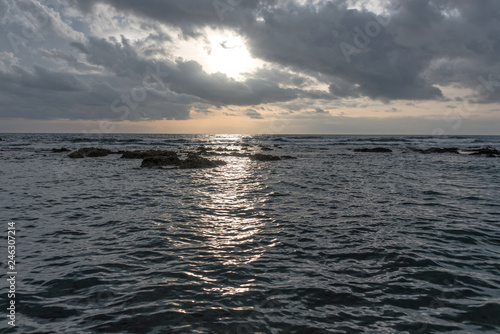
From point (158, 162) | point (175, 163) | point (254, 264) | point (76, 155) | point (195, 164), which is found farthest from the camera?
point (76, 155)

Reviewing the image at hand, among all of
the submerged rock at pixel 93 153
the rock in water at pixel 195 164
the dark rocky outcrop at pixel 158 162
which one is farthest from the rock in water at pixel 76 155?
the rock in water at pixel 195 164

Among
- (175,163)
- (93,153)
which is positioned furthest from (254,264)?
(93,153)

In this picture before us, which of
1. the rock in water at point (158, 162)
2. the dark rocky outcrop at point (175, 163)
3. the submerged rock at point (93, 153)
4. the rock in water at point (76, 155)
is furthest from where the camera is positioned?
the submerged rock at point (93, 153)

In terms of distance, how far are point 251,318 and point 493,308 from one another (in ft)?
14.4

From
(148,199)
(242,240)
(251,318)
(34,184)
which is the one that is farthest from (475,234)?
(34,184)

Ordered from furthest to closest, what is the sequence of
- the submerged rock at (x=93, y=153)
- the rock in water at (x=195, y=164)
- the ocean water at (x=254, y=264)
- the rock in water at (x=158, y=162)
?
the submerged rock at (x=93, y=153)
the rock in water at (x=158, y=162)
the rock in water at (x=195, y=164)
the ocean water at (x=254, y=264)

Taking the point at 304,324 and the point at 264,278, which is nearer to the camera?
the point at 304,324

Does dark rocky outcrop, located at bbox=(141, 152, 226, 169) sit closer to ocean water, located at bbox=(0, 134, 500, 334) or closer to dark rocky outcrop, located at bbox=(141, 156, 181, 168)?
dark rocky outcrop, located at bbox=(141, 156, 181, 168)

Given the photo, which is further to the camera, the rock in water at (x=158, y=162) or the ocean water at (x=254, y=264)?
the rock in water at (x=158, y=162)

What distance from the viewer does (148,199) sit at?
13.9 meters

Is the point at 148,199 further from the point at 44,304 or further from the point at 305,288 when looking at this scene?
the point at 305,288

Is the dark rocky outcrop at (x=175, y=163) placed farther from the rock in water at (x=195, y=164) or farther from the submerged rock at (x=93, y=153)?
the submerged rock at (x=93, y=153)

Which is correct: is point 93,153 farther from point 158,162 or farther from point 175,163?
point 175,163

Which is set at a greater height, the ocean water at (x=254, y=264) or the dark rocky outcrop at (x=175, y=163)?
the dark rocky outcrop at (x=175, y=163)
